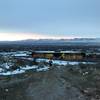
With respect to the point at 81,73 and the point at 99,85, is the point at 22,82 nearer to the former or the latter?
the point at 99,85

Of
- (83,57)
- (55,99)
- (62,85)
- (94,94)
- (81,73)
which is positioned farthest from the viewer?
(83,57)

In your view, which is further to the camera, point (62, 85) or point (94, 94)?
point (62, 85)

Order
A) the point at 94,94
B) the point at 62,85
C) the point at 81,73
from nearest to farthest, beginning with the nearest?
the point at 94,94, the point at 62,85, the point at 81,73

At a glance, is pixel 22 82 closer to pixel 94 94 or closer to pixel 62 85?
pixel 62 85

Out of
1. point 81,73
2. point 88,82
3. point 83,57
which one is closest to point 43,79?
point 88,82

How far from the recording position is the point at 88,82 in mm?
26781

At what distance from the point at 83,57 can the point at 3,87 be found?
37.9m

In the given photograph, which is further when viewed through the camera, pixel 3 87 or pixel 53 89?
pixel 3 87

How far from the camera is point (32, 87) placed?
2358cm

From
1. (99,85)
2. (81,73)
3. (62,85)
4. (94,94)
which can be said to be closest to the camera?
(94,94)

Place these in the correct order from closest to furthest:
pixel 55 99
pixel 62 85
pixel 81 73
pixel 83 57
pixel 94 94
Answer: pixel 55 99 < pixel 94 94 < pixel 62 85 < pixel 81 73 < pixel 83 57

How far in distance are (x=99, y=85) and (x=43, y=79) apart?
153 inches

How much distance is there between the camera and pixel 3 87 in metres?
24.4

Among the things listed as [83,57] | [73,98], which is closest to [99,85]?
[73,98]
